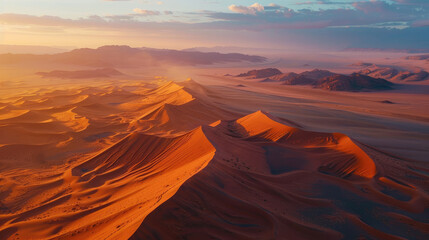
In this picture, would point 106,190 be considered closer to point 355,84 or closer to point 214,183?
point 214,183

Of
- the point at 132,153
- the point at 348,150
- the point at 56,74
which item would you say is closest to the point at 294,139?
the point at 348,150

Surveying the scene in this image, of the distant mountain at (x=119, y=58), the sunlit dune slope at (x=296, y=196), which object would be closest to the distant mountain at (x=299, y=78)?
the sunlit dune slope at (x=296, y=196)

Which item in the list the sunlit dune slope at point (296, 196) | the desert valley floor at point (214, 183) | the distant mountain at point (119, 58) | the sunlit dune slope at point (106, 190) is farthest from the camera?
the distant mountain at point (119, 58)

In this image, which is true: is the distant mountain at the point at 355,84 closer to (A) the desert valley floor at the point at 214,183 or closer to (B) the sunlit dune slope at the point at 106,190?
(A) the desert valley floor at the point at 214,183

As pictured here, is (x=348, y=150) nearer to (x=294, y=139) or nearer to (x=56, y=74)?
(x=294, y=139)

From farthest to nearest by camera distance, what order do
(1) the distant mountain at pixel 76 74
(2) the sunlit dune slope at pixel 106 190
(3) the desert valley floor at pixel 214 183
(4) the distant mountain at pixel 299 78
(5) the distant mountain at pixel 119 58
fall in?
(5) the distant mountain at pixel 119 58, (1) the distant mountain at pixel 76 74, (4) the distant mountain at pixel 299 78, (2) the sunlit dune slope at pixel 106 190, (3) the desert valley floor at pixel 214 183

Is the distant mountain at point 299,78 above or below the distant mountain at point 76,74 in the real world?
above

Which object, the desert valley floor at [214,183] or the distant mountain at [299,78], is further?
the distant mountain at [299,78]

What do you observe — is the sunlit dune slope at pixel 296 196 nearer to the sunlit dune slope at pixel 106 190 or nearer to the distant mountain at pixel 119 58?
the sunlit dune slope at pixel 106 190

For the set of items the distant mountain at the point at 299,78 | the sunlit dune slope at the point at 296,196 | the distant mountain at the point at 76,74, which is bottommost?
the distant mountain at the point at 76,74
